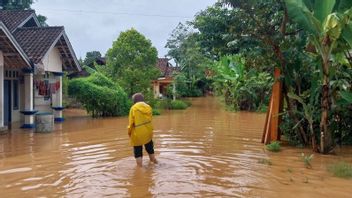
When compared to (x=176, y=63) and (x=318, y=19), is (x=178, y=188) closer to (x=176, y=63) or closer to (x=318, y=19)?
(x=318, y=19)

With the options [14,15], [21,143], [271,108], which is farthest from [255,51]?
[14,15]

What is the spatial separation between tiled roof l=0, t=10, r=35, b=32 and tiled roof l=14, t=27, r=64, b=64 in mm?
897

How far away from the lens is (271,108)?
12547mm

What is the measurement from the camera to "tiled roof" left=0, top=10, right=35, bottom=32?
21.5 meters

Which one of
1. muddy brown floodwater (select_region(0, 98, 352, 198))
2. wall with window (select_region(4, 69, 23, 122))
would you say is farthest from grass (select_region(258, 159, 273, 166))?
wall with window (select_region(4, 69, 23, 122))

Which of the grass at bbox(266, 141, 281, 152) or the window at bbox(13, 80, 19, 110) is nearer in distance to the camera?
the grass at bbox(266, 141, 281, 152)

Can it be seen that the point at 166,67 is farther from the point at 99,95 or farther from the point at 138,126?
the point at 138,126

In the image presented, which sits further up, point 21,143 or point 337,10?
point 337,10

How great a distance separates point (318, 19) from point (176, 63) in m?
42.6

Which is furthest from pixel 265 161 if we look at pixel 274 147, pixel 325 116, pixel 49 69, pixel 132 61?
pixel 132 61

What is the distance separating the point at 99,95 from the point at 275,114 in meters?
13.2

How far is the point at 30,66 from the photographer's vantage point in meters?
17.7

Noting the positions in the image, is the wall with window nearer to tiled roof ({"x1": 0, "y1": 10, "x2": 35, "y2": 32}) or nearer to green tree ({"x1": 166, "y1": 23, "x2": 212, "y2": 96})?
tiled roof ({"x1": 0, "y1": 10, "x2": 35, "y2": 32})

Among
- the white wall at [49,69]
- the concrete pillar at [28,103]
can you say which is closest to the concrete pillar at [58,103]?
the white wall at [49,69]
